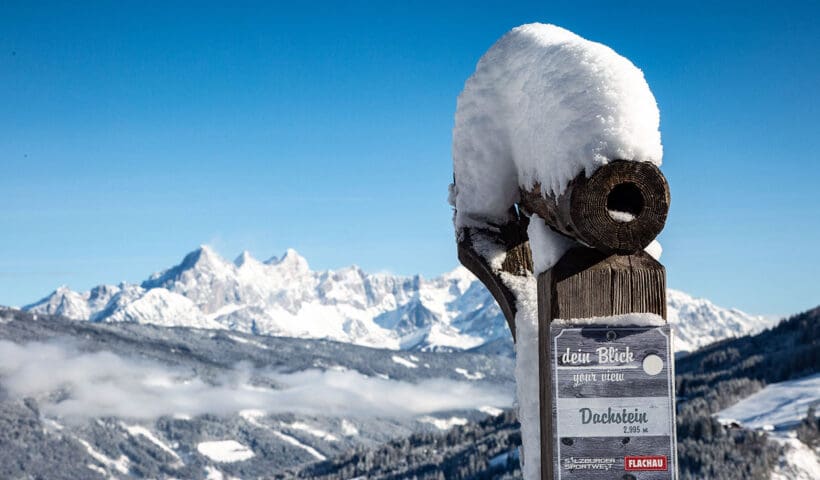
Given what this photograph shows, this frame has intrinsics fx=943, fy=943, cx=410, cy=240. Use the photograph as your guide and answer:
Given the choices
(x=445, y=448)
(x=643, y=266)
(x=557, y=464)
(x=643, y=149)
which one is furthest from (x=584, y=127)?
(x=445, y=448)

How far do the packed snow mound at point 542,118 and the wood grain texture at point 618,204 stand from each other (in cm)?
4

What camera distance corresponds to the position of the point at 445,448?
184 m

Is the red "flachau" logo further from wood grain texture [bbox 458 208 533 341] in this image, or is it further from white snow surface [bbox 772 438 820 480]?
white snow surface [bbox 772 438 820 480]

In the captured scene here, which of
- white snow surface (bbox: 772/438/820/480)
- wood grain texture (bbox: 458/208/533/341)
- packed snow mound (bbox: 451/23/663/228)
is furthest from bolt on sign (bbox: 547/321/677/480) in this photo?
white snow surface (bbox: 772/438/820/480)

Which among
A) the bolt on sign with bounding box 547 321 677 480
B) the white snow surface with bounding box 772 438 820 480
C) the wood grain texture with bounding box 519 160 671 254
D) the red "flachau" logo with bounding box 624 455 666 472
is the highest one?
the white snow surface with bounding box 772 438 820 480

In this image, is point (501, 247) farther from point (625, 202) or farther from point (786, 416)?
point (786, 416)

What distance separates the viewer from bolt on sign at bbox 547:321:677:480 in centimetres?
297

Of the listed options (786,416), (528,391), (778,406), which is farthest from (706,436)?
(528,391)

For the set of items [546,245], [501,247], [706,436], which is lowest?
[546,245]

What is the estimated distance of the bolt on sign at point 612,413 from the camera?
2971 mm

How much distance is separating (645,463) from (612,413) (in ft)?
0.62

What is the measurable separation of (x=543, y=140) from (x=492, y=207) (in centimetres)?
86

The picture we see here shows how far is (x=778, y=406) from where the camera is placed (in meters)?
140

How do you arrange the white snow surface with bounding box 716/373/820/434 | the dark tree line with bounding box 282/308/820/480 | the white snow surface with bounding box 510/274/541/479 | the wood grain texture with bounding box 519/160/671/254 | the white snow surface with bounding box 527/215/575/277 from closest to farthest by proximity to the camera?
the wood grain texture with bounding box 519/160/671/254
the white snow surface with bounding box 527/215/575/277
the white snow surface with bounding box 510/274/541/479
the dark tree line with bounding box 282/308/820/480
the white snow surface with bounding box 716/373/820/434
